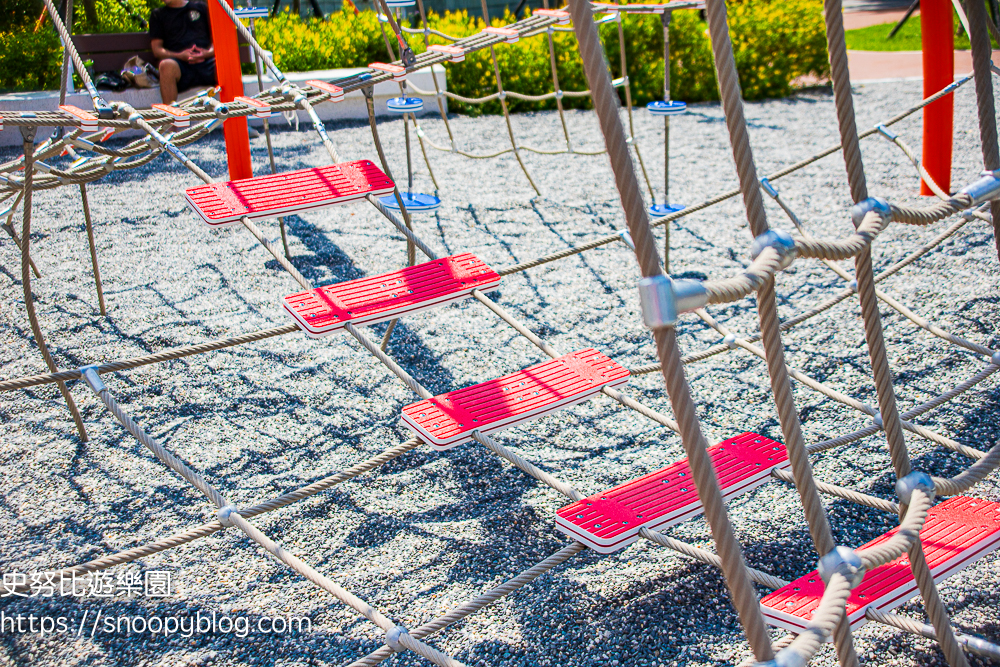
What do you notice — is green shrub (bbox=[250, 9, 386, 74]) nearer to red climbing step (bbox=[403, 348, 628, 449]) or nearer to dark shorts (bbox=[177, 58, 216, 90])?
dark shorts (bbox=[177, 58, 216, 90])

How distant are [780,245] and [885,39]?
1027cm

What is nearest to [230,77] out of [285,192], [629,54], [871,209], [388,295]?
[285,192]

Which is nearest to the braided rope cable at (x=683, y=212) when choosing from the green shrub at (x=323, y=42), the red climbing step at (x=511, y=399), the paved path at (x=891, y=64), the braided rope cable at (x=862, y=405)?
the red climbing step at (x=511, y=399)

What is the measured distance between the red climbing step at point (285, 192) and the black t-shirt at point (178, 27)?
4.53 m

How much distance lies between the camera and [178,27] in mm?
6473

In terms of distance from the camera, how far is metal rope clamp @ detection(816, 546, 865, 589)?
1.16 meters

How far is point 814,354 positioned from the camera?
3014 mm

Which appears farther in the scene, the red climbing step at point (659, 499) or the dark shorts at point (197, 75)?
the dark shorts at point (197, 75)

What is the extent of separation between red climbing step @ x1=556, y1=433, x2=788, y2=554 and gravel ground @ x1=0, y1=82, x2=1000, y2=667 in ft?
0.88

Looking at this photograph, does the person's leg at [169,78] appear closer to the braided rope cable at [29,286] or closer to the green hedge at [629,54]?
the green hedge at [629,54]

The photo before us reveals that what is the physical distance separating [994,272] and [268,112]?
120 inches

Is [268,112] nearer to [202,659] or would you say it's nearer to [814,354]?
[202,659]

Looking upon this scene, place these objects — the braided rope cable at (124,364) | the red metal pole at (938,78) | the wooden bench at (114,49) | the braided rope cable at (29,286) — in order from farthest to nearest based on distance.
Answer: the wooden bench at (114,49)
the red metal pole at (938,78)
the braided rope cable at (29,286)
the braided rope cable at (124,364)

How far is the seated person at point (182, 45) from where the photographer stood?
21.0 ft
